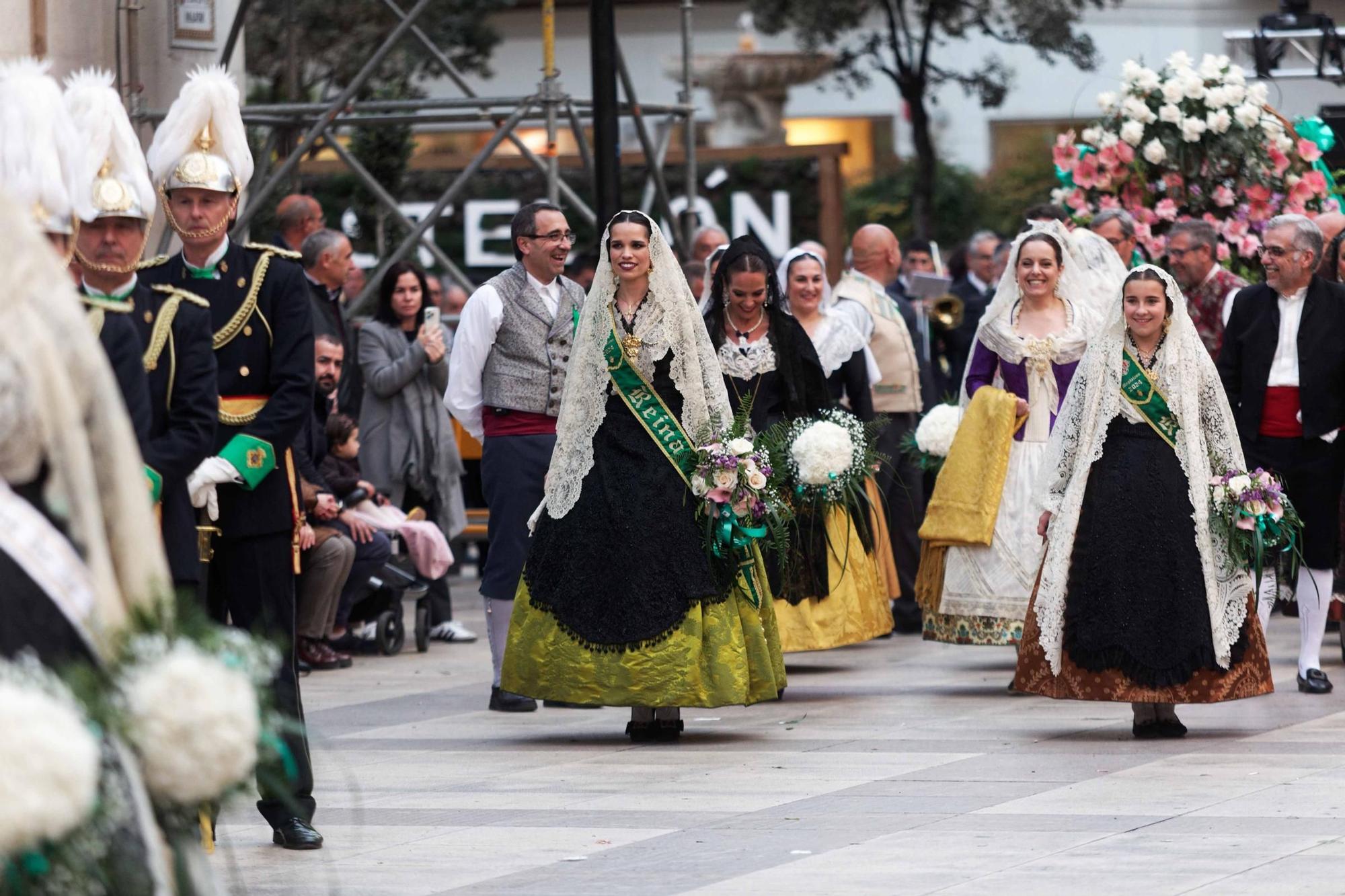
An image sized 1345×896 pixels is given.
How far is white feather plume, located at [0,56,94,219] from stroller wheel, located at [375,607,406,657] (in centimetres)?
766

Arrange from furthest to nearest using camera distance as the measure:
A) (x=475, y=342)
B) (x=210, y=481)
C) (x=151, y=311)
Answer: (x=475, y=342)
(x=210, y=481)
(x=151, y=311)

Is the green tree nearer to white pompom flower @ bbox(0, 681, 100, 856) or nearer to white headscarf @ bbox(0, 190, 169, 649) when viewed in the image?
white headscarf @ bbox(0, 190, 169, 649)

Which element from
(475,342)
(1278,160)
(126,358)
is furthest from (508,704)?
(1278,160)

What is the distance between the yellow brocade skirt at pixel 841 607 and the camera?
408 inches

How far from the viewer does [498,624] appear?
31.6 feet

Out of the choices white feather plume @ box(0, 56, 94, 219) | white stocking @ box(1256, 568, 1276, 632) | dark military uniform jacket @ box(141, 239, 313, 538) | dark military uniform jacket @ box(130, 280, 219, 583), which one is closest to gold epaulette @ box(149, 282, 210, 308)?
dark military uniform jacket @ box(130, 280, 219, 583)

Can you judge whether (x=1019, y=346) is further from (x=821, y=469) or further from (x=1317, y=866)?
(x=1317, y=866)

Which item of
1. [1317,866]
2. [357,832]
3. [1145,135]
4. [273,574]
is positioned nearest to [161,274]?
[273,574]

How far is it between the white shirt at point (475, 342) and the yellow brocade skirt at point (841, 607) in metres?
1.76

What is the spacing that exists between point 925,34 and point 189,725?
93.7ft

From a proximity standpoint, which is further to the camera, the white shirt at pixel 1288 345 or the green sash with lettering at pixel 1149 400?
the white shirt at pixel 1288 345

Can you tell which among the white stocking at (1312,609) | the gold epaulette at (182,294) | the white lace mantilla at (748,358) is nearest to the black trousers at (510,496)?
the white lace mantilla at (748,358)

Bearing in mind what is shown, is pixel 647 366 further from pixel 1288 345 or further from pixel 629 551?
pixel 1288 345

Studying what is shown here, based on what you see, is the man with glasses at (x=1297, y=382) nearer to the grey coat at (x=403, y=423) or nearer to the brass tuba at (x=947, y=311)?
the brass tuba at (x=947, y=311)
